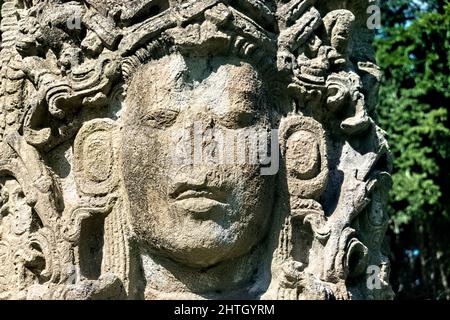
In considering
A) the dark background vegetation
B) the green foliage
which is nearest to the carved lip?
the dark background vegetation

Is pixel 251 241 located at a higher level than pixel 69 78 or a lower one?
lower

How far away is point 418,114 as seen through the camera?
36.1 ft

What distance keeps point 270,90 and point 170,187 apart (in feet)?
2.69

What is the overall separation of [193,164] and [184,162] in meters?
0.05

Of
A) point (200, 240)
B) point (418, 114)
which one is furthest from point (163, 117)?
point (418, 114)

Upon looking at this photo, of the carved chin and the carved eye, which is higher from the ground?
the carved eye

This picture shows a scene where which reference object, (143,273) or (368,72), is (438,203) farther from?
(143,273)

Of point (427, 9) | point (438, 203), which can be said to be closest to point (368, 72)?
point (438, 203)

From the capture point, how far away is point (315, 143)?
18.9ft

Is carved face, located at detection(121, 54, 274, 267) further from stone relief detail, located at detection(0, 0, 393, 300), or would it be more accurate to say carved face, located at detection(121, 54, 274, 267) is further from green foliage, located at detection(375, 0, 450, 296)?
green foliage, located at detection(375, 0, 450, 296)

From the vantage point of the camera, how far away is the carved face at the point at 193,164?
545 centimetres

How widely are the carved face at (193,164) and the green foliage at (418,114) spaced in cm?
554

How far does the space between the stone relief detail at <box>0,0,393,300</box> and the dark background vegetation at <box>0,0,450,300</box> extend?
500cm

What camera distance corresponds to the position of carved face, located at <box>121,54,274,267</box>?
5.45 meters
